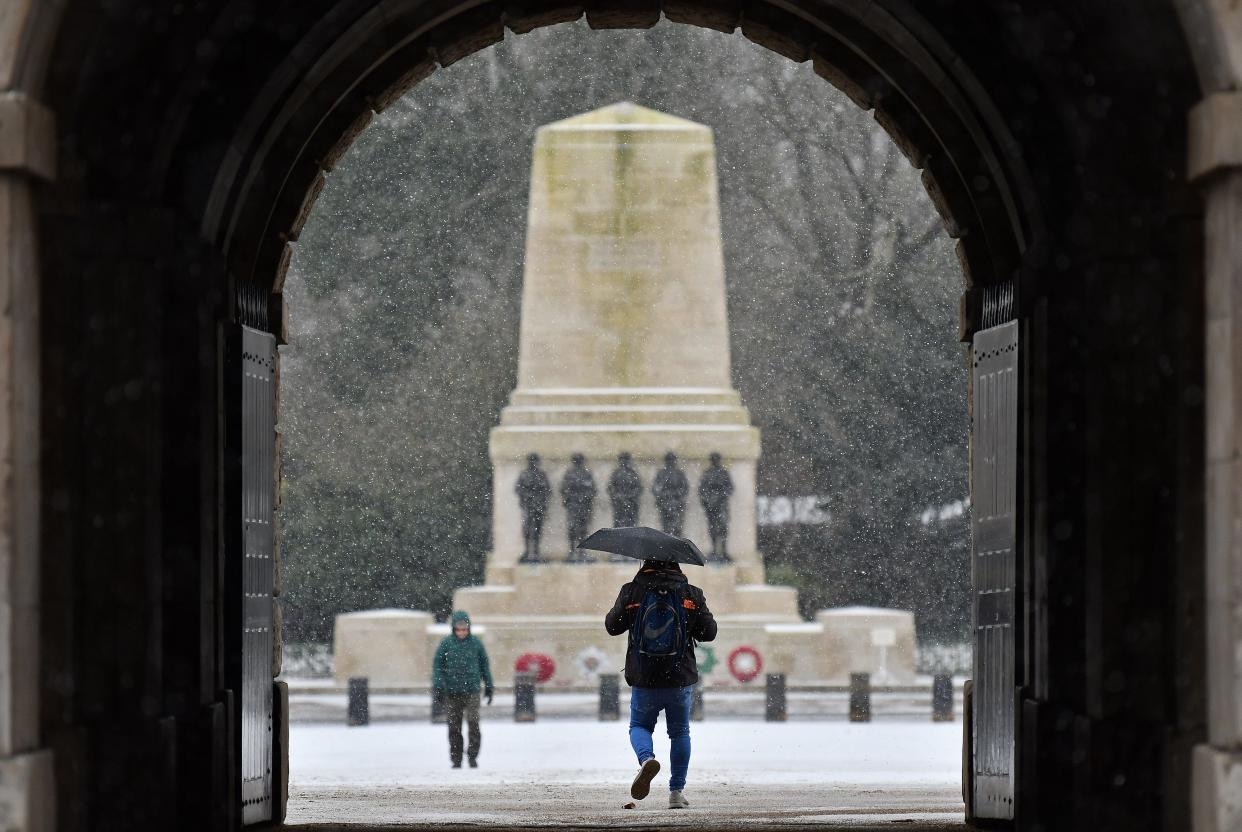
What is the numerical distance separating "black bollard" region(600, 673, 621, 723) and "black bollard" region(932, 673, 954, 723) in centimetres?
361

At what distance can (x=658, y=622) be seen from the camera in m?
11.0

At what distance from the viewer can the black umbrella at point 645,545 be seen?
11.0 m

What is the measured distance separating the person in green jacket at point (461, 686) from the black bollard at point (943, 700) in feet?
25.8

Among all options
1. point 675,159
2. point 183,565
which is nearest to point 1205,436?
point 183,565

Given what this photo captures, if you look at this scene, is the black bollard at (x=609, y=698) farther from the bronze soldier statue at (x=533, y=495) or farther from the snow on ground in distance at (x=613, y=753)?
the bronze soldier statue at (x=533, y=495)

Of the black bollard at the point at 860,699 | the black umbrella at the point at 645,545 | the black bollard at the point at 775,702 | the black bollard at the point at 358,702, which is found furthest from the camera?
the black bollard at the point at 860,699

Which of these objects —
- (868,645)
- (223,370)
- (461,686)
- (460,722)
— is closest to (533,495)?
(868,645)

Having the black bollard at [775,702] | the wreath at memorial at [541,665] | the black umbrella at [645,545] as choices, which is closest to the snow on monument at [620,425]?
the wreath at memorial at [541,665]

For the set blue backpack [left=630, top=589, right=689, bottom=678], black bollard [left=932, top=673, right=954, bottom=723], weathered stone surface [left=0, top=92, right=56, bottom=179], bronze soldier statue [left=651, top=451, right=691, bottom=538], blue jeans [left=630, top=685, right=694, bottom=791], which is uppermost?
weathered stone surface [left=0, top=92, right=56, bottom=179]

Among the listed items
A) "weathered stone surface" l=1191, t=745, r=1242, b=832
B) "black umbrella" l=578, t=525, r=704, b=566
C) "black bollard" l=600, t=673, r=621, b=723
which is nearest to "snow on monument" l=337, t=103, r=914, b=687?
"black bollard" l=600, t=673, r=621, b=723

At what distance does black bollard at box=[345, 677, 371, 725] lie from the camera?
2351cm

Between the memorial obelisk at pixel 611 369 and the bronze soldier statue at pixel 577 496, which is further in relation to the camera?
the bronze soldier statue at pixel 577 496

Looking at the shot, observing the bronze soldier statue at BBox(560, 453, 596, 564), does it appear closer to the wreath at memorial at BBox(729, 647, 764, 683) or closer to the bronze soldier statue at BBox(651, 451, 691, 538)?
the bronze soldier statue at BBox(651, 451, 691, 538)

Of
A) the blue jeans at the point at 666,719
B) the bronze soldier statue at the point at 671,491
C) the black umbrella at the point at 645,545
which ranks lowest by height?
the blue jeans at the point at 666,719
